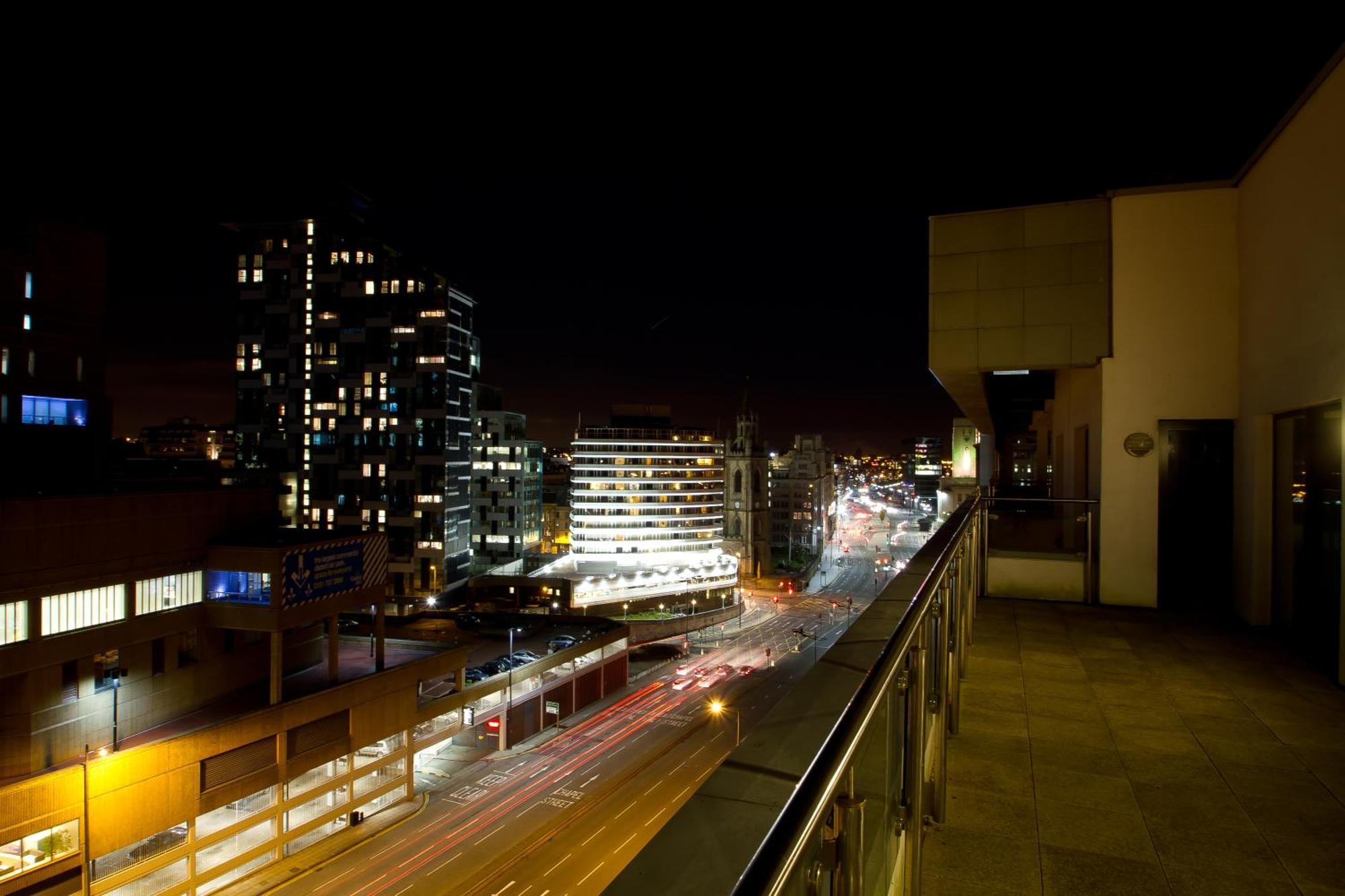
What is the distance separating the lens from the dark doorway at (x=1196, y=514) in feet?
23.9

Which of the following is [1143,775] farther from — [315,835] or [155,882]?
[315,835]

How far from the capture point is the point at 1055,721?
441 cm

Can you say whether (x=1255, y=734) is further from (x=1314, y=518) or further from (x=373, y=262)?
(x=373, y=262)

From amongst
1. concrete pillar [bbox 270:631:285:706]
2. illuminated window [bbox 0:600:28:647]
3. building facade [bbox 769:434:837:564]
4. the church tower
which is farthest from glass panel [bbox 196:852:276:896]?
building facade [bbox 769:434:837:564]

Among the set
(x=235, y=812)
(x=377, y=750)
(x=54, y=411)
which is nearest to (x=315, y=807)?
(x=377, y=750)

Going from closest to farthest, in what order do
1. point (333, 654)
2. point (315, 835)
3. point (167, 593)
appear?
point (167, 593)
point (333, 654)
point (315, 835)

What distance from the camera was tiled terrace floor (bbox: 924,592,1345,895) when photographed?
284 centimetres

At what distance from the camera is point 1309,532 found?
223 inches

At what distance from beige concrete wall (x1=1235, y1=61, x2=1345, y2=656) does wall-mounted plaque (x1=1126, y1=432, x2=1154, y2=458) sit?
775mm

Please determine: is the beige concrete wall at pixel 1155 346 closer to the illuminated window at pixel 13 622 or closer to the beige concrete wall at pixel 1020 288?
the beige concrete wall at pixel 1020 288

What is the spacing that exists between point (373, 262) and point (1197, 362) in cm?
6112

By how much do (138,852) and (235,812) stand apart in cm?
237

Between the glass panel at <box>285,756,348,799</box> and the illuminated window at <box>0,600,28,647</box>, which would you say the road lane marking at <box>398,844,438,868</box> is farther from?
the illuminated window at <box>0,600,28,647</box>

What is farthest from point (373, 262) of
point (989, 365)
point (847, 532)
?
point (847, 532)
